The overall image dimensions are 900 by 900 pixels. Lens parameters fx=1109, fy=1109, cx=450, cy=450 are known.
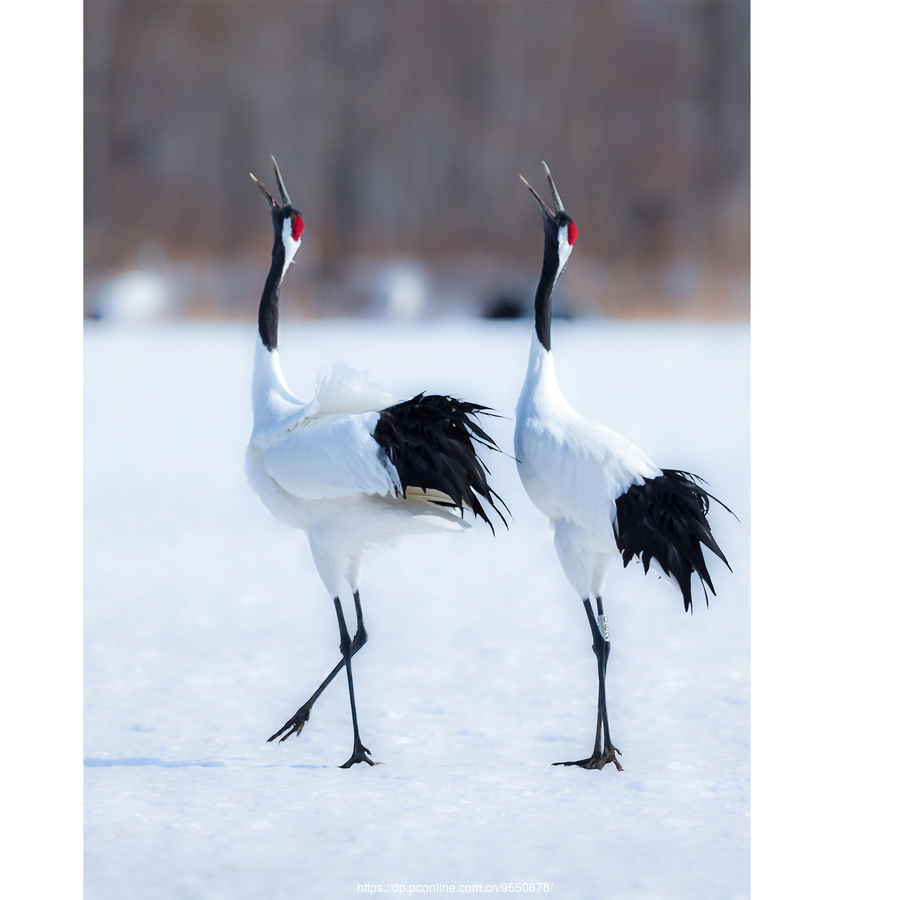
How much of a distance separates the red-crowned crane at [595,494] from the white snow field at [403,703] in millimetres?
172

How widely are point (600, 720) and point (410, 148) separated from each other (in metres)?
6.26

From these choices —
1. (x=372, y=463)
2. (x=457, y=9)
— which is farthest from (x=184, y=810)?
(x=457, y=9)

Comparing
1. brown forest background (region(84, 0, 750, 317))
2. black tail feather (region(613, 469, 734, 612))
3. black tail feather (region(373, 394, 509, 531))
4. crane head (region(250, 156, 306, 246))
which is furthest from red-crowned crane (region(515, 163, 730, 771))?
brown forest background (region(84, 0, 750, 317))

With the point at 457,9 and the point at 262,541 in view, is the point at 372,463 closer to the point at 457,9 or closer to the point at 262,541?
the point at 262,541

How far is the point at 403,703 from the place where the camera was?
128 inches

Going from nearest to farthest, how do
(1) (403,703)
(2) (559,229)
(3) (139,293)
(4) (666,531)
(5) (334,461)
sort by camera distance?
(4) (666,531) → (5) (334,461) → (2) (559,229) → (1) (403,703) → (3) (139,293)

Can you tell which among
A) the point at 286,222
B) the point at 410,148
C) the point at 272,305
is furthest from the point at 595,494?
the point at 410,148

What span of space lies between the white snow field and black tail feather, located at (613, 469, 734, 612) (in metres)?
0.22

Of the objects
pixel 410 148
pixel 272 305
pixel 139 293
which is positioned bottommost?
pixel 272 305

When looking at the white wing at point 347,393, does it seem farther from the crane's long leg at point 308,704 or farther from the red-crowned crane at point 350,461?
the crane's long leg at point 308,704

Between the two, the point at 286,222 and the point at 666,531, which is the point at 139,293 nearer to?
the point at 286,222

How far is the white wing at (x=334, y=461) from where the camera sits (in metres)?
2.63

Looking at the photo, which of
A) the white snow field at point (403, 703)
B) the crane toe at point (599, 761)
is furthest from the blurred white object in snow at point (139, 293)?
the crane toe at point (599, 761)

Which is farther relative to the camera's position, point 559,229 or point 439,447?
point 559,229
